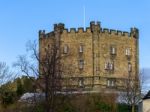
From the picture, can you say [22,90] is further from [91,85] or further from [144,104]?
[144,104]

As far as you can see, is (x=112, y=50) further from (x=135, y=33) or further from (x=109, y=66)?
(x=135, y=33)

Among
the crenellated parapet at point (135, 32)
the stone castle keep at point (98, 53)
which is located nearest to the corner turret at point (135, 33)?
the crenellated parapet at point (135, 32)

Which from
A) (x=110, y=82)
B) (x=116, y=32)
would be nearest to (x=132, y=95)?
(x=110, y=82)

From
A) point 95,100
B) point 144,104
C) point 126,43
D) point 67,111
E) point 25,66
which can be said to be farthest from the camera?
point 126,43

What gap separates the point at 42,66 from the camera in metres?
45.8

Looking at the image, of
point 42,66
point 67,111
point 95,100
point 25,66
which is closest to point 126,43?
point 95,100

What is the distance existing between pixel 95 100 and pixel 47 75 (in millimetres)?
38624

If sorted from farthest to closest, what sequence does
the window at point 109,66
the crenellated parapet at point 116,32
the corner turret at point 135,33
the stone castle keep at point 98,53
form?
1. the corner turret at point 135,33
2. the crenellated parapet at point 116,32
3. the window at point 109,66
4. the stone castle keep at point 98,53

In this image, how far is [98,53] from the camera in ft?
322

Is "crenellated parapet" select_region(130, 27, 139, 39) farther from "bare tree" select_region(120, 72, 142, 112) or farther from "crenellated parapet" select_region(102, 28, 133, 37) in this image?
"bare tree" select_region(120, 72, 142, 112)

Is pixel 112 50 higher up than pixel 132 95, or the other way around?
pixel 112 50

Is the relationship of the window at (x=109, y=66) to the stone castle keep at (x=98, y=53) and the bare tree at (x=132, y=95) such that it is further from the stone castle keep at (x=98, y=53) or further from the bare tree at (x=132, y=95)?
the bare tree at (x=132, y=95)

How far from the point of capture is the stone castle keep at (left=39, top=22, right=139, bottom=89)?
97.6m

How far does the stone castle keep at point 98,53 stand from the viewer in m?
97.6
